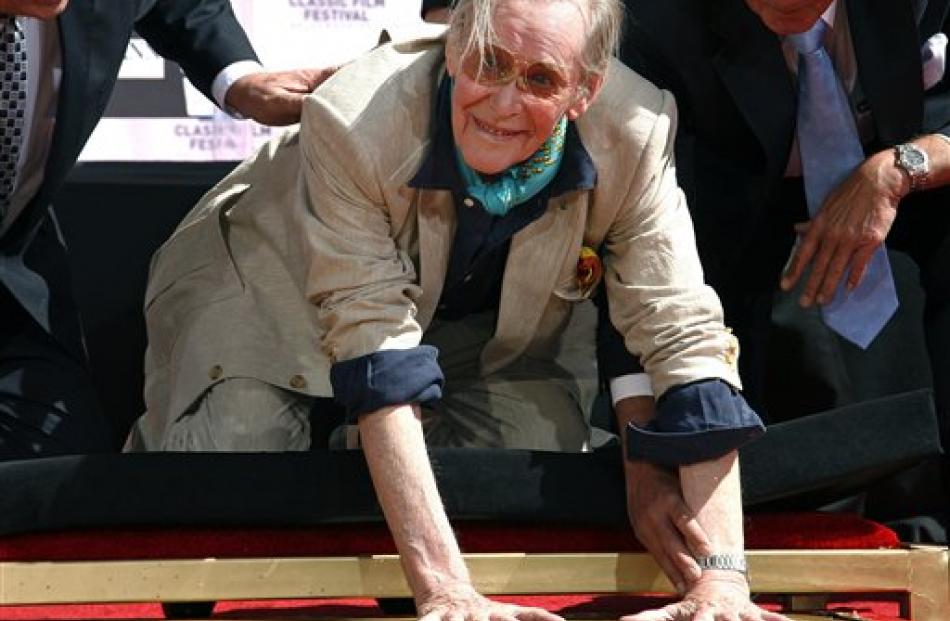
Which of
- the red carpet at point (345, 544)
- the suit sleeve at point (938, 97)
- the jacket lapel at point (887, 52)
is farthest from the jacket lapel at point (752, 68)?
the red carpet at point (345, 544)

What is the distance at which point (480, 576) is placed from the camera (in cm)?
235

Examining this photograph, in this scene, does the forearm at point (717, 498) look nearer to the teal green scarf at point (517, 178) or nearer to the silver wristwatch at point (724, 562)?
the silver wristwatch at point (724, 562)

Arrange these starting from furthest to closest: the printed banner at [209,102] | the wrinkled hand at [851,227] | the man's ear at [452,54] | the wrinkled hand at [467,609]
Result: the printed banner at [209,102] → the wrinkled hand at [851,227] → the man's ear at [452,54] → the wrinkled hand at [467,609]

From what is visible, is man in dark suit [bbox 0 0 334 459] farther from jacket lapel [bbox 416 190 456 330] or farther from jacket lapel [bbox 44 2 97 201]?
jacket lapel [bbox 416 190 456 330]

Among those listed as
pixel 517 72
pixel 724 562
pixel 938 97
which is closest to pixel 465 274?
pixel 517 72

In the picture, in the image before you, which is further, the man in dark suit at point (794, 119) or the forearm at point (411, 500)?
the man in dark suit at point (794, 119)

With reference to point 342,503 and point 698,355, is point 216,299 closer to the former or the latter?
point 342,503

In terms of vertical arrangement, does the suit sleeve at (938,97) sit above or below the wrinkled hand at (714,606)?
above

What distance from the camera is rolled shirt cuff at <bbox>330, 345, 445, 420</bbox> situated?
7.62ft

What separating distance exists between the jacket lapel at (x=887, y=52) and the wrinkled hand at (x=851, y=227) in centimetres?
9

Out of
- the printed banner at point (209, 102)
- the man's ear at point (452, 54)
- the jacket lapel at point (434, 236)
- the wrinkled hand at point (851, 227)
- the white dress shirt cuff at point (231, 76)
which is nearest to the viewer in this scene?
the man's ear at point (452, 54)

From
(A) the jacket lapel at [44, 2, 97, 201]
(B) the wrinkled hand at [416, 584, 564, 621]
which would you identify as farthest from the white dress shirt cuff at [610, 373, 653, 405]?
(A) the jacket lapel at [44, 2, 97, 201]

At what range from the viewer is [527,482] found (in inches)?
96.4

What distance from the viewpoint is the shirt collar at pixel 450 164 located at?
98.2 inches
